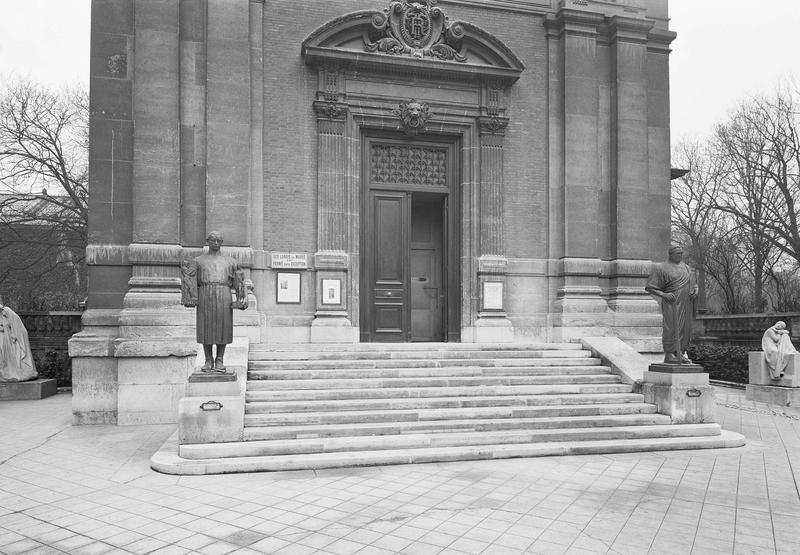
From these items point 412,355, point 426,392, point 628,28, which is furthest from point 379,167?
point 628,28

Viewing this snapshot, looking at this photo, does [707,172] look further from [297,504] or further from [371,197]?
[297,504]

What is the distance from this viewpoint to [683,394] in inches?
375

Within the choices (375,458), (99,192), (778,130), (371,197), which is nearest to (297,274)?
(371,197)

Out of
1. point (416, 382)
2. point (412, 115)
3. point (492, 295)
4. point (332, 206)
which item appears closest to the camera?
point (416, 382)

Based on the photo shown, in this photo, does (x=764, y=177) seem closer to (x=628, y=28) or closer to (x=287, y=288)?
(x=628, y=28)

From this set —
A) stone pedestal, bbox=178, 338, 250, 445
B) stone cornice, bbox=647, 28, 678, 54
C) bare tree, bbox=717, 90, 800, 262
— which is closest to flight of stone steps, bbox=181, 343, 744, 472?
stone pedestal, bbox=178, 338, 250, 445

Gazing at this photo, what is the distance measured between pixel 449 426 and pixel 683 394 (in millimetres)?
3628

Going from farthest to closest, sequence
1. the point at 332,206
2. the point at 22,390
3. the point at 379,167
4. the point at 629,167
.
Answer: the point at 22,390
the point at 629,167
the point at 379,167
the point at 332,206

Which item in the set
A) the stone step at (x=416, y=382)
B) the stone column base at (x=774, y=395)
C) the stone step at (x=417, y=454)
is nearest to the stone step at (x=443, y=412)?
the stone step at (x=416, y=382)

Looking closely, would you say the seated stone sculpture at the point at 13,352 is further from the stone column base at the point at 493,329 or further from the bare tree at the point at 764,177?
the bare tree at the point at 764,177

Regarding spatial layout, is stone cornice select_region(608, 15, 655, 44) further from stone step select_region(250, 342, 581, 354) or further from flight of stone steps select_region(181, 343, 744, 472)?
flight of stone steps select_region(181, 343, 744, 472)

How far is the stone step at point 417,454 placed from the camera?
742cm

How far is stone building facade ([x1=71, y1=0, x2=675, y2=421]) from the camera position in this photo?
11.9 meters

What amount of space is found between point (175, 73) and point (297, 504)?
9.00 metres
